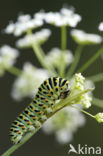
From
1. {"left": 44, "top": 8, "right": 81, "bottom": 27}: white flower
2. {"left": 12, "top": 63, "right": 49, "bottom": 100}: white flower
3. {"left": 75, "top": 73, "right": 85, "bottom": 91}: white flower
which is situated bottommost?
{"left": 75, "top": 73, "right": 85, "bottom": 91}: white flower

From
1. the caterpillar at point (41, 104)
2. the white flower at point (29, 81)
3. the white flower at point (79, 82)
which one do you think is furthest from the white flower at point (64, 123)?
the white flower at point (79, 82)

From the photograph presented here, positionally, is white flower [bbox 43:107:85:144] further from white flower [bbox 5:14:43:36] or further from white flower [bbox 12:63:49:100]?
white flower [bbox 5:14:43:36]

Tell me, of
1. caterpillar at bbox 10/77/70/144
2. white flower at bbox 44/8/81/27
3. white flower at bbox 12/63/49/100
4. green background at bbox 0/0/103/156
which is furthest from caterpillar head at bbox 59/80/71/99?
green background at bbox 0/0/103/156

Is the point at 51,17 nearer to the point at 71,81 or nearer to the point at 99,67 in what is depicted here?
the point at 71,81

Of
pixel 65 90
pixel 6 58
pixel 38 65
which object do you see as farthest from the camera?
pixel 38 65

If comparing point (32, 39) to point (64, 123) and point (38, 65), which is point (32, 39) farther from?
point (38, 65)

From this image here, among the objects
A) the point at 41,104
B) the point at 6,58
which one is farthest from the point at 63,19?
the point at 41,104
